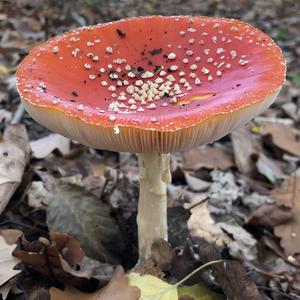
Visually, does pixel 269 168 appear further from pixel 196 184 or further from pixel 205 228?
pixel 205 228

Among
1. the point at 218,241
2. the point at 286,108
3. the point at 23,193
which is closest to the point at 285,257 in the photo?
the point at 218,241

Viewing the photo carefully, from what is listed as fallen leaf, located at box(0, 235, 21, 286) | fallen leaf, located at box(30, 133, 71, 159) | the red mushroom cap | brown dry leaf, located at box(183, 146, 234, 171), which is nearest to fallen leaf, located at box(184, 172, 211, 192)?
brown dry leaf, located at box(183, 146, 234, 171)

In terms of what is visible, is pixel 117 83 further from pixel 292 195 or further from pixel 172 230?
pixel 292 195

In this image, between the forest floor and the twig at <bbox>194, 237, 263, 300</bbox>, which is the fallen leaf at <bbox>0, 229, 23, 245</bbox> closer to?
the forest floor

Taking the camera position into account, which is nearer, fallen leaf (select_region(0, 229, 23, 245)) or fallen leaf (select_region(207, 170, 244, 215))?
fallen leaf (select_region(0, 229, 23, 245))

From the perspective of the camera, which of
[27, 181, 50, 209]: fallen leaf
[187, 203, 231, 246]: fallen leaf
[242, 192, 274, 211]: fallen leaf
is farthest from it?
[242, 192, 274, 211]: fallen leaf

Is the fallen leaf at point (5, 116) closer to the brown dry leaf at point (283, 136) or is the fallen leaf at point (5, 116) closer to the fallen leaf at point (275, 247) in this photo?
the fallen leaf at point (275, 247)
